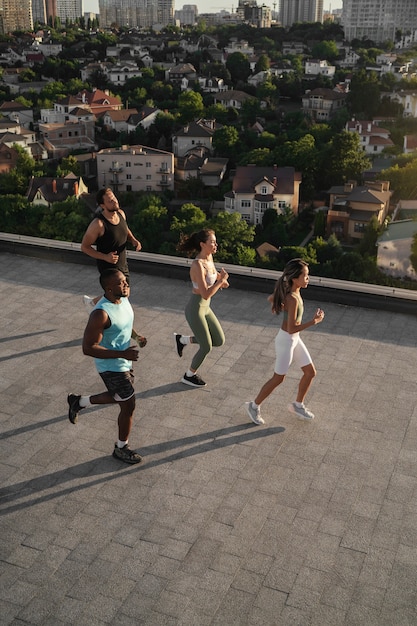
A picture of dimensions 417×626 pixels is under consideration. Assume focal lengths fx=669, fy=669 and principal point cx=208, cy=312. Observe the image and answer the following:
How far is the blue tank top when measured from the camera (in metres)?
5.16

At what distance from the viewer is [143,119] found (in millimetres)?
67562

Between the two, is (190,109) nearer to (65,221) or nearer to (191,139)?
(191,139)

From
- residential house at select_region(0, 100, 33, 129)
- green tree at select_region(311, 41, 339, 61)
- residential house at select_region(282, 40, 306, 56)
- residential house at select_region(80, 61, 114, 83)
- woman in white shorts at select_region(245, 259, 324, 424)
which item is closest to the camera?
woman in white shorts at select_region(245, 259, 324, 424)

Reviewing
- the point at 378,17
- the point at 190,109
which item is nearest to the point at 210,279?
the point at 190,109

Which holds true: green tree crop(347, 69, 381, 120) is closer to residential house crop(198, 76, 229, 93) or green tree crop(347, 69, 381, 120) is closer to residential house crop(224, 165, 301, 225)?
residential house crop(198, 76, 229, 93)

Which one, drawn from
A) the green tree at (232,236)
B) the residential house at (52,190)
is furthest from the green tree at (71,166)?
the green tree at (232,236)

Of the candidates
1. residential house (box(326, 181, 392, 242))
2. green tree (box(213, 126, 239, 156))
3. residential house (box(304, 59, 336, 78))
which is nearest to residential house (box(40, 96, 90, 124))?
green tree (box(213, 126, 239, 156))

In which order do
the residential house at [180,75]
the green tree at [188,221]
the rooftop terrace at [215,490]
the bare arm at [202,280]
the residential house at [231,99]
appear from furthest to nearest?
1. the residential house at [180,75]
2. the residential house at [231,99]
3. the green tree at [188,221]
4. the bare arm at [202,280]
5. the rooftop terrace at [215,490]

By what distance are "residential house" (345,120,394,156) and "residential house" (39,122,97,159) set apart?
2574 centimetres

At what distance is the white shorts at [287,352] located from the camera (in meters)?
5.98

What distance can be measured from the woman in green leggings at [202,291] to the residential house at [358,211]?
37144mm

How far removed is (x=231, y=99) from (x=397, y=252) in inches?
1836

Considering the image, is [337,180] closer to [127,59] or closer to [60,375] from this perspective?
[60,375]

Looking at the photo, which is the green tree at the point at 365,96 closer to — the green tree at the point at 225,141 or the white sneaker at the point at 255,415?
the green tree at the point at 225,141
